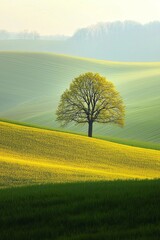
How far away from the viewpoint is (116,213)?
399 inches

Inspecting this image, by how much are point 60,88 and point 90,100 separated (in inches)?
3385

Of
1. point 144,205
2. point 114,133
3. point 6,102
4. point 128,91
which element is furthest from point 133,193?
point 6,102

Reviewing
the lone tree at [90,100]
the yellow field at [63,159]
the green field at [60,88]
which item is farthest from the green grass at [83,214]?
the green field at [60,88]

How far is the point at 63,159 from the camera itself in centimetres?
3148

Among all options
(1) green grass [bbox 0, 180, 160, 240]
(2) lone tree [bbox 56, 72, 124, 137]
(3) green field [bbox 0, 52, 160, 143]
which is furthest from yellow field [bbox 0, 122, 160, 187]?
(3) green field [bbox 0, 52, 160, 143]

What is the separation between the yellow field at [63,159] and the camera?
79.5 ft

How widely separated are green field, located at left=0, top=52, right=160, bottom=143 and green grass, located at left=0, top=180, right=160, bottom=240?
4882 centimetres

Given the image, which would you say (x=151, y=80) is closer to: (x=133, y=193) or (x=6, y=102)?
(x=6, y=102)

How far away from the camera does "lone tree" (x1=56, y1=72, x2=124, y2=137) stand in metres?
51.2

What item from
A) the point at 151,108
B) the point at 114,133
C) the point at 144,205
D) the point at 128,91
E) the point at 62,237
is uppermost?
the point at 128,91

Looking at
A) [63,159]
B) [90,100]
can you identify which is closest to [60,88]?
[90,100]

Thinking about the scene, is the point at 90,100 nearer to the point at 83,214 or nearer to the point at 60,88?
the point at 83,214

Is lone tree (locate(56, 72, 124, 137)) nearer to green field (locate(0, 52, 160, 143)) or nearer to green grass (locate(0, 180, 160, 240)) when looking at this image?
green field (locate(0, 52, 160, 143))

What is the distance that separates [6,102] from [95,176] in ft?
352
